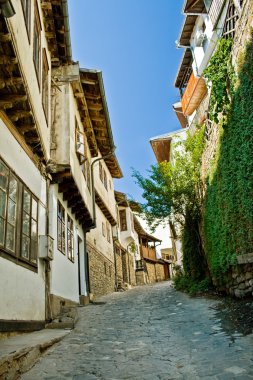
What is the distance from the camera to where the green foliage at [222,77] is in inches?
282

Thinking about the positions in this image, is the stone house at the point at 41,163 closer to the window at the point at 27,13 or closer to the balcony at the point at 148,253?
the window at the point at 27,13

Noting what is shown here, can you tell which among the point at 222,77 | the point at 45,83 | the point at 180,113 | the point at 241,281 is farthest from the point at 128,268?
the point at 222,77

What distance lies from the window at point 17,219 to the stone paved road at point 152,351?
1.72 meters

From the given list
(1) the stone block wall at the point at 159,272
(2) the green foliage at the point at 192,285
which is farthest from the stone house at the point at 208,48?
(1) the stone block wall at the point at 159,272

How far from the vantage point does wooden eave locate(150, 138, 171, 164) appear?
23047mm

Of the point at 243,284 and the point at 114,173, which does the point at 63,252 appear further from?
the point at 114,173

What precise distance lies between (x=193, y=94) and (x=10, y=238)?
46.8 feet

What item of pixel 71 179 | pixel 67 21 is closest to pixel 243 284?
pixel 71 179

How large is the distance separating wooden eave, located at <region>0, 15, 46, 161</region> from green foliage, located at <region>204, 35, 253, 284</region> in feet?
12.7

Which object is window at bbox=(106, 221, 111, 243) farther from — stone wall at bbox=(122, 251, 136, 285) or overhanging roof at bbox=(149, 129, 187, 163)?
overhanging roof at bbox=(149, 129, 187, 163)

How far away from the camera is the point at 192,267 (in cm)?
1156

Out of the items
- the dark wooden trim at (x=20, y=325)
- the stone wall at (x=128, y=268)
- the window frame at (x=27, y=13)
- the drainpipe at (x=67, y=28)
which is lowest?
the dark wooden trim at (x=20, y=325)

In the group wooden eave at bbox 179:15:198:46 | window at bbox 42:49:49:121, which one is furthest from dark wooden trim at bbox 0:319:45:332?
wooden eave at bbox 179:15:198:46

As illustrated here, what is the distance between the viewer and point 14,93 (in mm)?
5555
